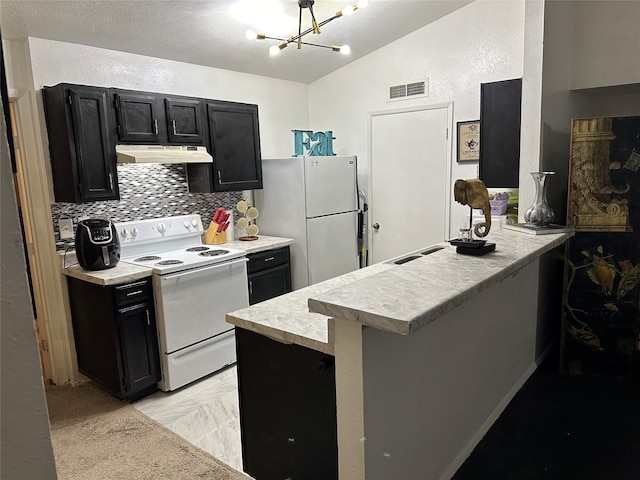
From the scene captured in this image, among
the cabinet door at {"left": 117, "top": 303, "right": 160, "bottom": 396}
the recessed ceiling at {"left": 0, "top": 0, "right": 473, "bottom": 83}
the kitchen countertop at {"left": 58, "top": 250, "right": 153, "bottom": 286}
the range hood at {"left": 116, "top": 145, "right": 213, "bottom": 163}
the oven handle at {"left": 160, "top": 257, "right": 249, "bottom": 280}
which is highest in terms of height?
the recessed ceiling at {"left": 0, "top": 0, "right": 473, "bottom": 83}

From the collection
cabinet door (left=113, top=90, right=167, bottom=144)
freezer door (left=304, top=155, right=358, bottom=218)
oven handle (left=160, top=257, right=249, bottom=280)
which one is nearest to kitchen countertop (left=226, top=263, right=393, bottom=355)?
oven handle (left=160, top=257, right=249, bottom=280)

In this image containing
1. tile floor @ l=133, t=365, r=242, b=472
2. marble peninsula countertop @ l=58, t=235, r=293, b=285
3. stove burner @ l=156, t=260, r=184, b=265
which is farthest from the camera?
stove burner @ l=156, t=260, r=184, b=265

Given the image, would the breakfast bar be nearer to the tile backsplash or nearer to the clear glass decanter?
the clear glass decanter

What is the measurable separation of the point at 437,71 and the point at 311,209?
1664 millimetres

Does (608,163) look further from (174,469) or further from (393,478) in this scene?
(174,469)

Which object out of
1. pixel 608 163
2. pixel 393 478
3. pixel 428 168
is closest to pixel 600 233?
pixel 608 163

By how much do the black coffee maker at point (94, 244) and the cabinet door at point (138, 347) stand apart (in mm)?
370

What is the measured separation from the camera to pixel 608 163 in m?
3.03

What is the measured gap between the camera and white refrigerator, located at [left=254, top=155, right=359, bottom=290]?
164 inches

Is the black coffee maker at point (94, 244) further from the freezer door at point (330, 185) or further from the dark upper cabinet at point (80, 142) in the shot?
the freezer door at point (330, 185)

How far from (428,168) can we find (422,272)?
8.55 ft

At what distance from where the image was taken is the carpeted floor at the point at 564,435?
2.25 meters

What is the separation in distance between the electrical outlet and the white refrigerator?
5.61 feet

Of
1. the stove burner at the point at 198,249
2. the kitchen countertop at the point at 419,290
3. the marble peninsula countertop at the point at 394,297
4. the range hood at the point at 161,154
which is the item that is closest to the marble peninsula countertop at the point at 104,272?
the stove burner at the point at 198,249
